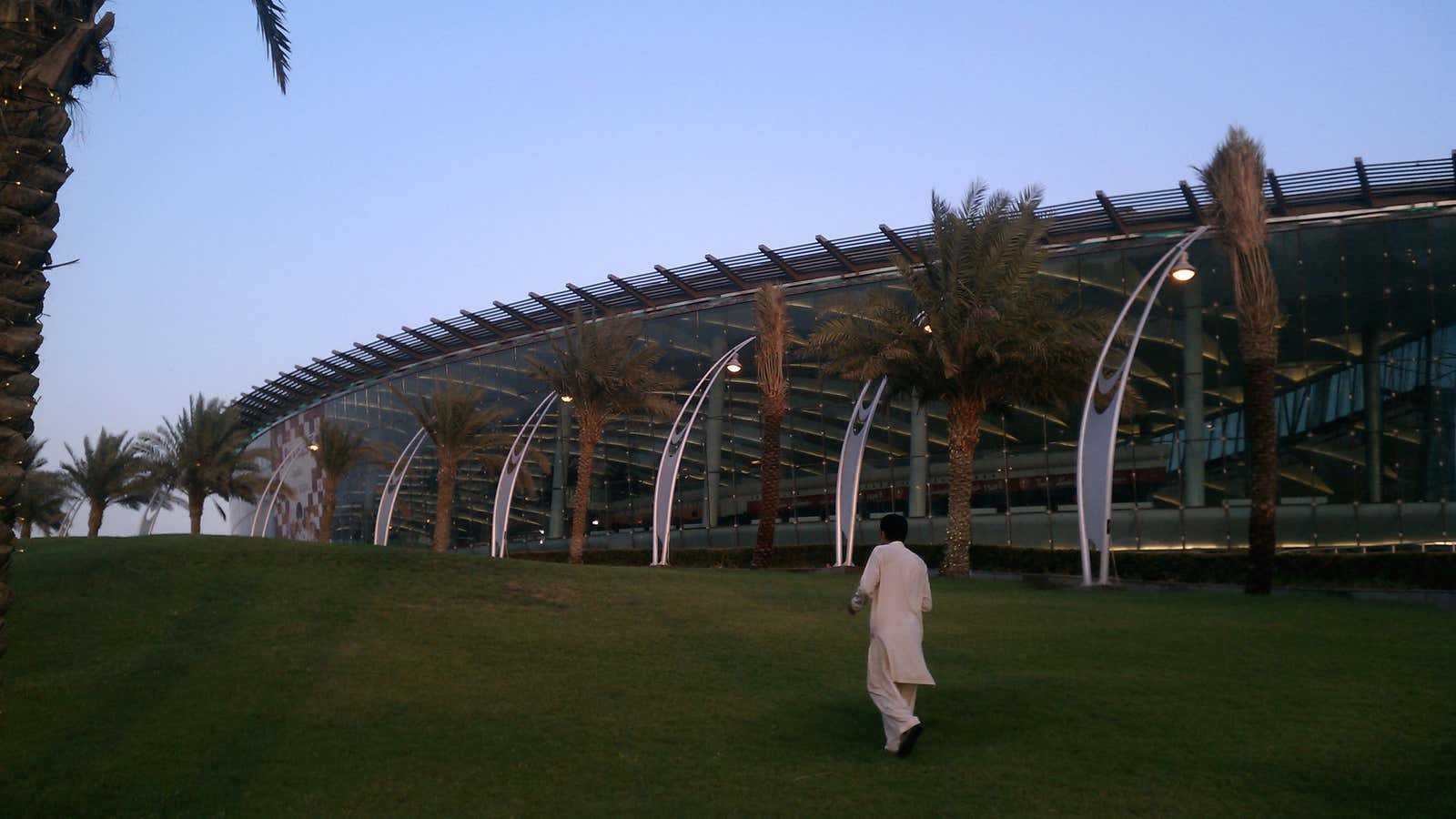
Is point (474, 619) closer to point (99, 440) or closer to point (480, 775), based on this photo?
point (480, 775)

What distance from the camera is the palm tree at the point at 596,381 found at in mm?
35781

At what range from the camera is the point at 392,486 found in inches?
2087

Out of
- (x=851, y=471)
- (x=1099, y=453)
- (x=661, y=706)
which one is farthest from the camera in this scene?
(x=851, y=471)

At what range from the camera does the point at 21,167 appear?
7.37 metres

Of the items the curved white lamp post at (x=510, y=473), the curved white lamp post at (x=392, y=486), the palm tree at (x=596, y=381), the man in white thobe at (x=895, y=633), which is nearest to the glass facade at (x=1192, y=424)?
the palm tree at (x=596, y=381)

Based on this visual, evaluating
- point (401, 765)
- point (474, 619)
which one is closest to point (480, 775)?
point (401, 765)

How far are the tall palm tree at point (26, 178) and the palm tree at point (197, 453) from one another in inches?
1770

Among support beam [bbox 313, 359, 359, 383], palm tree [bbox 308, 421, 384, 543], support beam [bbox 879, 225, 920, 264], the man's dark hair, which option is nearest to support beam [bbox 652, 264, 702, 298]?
support beam [bbox 879, 225, 920, 264]

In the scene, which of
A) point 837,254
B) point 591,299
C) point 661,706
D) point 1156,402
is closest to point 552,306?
point 591,299

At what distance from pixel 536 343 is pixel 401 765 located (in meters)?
42.8

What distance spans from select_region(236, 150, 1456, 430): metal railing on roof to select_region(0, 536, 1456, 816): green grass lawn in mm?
14739

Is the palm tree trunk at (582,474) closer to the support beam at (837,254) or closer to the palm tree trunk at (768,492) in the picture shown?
the palm tree trunk at (768,492)

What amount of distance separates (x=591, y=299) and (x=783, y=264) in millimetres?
8670

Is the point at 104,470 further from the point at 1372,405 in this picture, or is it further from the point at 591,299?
the point at 1372,405
